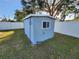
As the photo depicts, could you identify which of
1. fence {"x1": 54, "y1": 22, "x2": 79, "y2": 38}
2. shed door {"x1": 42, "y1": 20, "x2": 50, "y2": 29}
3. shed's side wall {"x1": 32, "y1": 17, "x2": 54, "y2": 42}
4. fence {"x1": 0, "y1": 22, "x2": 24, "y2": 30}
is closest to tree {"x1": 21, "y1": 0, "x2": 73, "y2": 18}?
fence {"x1": 0, "y1": 22, "x2": 24, "y2": 30}

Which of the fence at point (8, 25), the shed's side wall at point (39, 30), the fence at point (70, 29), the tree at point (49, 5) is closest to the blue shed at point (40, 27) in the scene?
the shed's side wall at point (39, 30)

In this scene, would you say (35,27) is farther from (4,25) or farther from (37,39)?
(4,25)

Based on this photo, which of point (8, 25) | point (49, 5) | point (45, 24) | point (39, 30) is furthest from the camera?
point (8, 25)

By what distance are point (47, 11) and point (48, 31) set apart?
16555 millimetres

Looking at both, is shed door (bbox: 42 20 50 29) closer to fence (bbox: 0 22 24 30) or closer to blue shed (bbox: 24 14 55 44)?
blue shed (bbox: 24 14 55 44)

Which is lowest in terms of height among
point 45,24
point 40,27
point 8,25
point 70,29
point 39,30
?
point 8,25

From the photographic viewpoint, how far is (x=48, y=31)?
41.3 ft

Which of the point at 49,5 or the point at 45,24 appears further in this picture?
the point at 49,5

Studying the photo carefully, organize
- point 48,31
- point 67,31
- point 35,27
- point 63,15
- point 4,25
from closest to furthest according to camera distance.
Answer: point 35,27, point 48,31, point 67,31, point 4,25, point 63,15

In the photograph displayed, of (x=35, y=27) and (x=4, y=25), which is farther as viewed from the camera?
(x=4, y=25)

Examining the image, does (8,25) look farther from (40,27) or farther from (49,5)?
(40,27)

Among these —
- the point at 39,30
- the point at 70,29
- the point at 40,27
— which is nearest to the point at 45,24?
the point at 40,27

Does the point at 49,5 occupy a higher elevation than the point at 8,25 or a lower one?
higher

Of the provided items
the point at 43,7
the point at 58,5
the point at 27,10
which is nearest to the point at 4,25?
the point at 27,10
